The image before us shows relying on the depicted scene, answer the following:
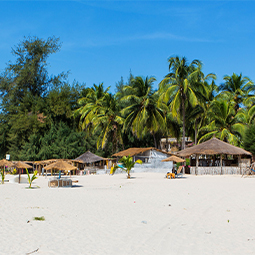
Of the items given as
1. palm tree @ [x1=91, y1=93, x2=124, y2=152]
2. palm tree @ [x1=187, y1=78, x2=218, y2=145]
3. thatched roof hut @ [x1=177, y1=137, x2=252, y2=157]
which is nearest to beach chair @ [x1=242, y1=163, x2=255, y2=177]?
thatched roof hut @ [x1=177, y1=137, x2=252, y2=157]

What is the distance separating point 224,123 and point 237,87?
8608 millimetres

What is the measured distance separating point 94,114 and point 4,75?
15896mm

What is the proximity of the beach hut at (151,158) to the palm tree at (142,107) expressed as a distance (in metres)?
3.17

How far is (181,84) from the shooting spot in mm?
35031

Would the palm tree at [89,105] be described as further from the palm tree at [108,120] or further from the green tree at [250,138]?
the green tree at [250,138]

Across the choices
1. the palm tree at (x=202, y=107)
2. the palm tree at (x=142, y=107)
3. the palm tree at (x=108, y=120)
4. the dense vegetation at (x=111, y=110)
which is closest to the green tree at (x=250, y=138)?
the dense vegetation at (x=111, y=110)

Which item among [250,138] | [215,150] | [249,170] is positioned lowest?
[249,170]

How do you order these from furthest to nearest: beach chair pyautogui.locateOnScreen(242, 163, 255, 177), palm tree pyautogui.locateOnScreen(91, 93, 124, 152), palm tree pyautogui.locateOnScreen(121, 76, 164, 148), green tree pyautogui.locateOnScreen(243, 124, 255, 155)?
palm tree pyautogui.locateOnScreen(91, 93, 124, 152) < palm tree pyautogui.locateOnScreen(121, 76, 164, 148) < green tree pyautogui.locateOnScreen(243, 124, 255, 155) < beach chair pyautogui.locateOnScreen(242, 163, 255, 177)

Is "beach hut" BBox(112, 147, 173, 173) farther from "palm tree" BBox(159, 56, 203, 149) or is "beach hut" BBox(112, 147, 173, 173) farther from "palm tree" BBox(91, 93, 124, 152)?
"palm tree" BBox(91, 93, 124, 152)

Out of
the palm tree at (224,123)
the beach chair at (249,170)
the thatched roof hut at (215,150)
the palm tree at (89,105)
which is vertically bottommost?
the beach chair at (249,170)

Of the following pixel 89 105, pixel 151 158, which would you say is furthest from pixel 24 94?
pixel 151 158

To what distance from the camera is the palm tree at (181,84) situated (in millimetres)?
34156

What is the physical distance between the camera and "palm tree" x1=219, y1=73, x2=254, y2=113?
40031 mm

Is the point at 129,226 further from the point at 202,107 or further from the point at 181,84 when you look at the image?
the point at 202,107
